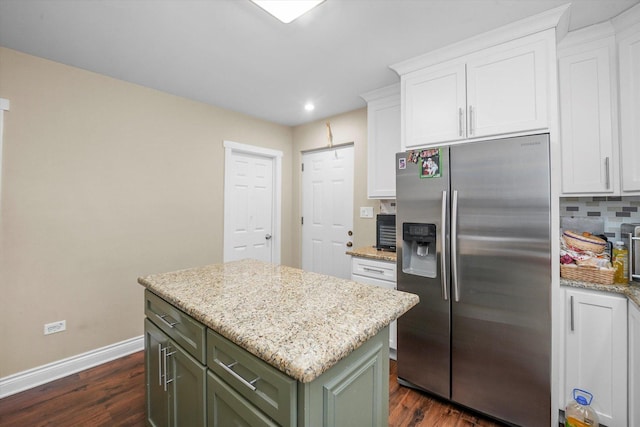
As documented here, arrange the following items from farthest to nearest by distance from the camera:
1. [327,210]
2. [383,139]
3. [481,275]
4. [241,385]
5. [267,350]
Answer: [327,210] < [383,139] < [481,275] < [241,385] < [267,350]

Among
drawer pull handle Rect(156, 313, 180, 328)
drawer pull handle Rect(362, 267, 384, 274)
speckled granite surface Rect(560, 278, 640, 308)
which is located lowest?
drawer pull handle Rect(156, 313, 180, 328)

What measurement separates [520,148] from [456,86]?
671mm

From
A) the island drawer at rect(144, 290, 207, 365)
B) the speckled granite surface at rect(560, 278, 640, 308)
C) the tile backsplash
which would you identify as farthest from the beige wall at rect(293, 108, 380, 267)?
the island drawer at rect(144, 290, 207, 365)

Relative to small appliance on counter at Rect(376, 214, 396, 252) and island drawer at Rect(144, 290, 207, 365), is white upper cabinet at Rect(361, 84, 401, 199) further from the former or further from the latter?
island drawer at Rect(144, 290, 207, 365)

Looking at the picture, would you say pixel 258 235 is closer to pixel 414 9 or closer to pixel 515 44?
pixel 414 9

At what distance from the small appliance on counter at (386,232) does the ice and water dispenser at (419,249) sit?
0.54m

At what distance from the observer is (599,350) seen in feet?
5.14

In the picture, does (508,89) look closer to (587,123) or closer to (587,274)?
(587,123)

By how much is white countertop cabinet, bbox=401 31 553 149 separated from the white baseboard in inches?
121

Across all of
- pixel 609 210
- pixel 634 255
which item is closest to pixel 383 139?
pixel 609 210

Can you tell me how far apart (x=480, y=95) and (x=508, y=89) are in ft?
0.52

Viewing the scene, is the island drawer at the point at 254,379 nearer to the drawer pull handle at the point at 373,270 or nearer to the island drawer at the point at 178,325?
the island drawer at the point at 178,325

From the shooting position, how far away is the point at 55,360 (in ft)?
7.20

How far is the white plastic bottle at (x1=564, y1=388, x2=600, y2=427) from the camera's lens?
153 cm
